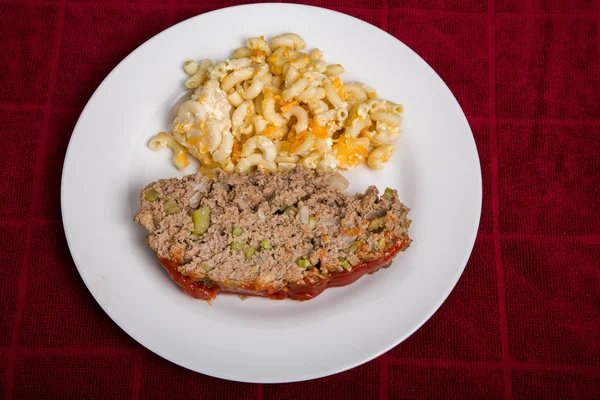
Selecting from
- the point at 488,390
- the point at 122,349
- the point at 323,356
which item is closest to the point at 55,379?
the point at 122,349

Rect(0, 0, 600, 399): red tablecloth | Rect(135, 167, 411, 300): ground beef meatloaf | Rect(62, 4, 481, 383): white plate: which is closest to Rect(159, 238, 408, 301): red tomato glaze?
Rect(135, 167, 411, 300): ground beef meatloaf

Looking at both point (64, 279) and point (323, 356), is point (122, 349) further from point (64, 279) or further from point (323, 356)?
point (323, 356)

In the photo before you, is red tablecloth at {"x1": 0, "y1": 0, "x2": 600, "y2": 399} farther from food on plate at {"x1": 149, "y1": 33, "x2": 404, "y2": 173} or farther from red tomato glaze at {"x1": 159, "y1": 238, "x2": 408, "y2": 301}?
food on plate at {"x1": 149, "y1": 33, "x2": 404, "y2": 173}

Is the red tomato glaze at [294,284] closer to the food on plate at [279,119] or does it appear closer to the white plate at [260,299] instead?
the white plate at [260,299]

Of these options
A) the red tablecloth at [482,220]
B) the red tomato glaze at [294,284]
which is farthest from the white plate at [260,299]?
the red tablecloth at [482,220]

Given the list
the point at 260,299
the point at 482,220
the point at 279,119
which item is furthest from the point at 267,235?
the point at 482,220

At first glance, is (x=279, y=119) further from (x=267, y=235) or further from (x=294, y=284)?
(x=294, y=284)

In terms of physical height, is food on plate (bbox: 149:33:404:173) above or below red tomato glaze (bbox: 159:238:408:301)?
above
